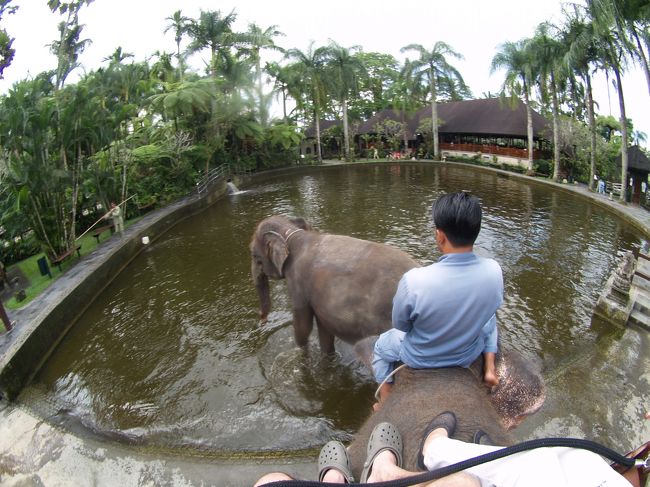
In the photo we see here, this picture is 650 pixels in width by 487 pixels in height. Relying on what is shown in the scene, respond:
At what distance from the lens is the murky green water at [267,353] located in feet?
18.0

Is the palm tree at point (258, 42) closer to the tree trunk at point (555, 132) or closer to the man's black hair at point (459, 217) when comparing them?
the tree trunk at point (555, 132)

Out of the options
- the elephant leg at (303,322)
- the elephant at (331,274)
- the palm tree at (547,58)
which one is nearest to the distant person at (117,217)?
the elephant at (331,274)

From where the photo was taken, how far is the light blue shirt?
2.36 meters

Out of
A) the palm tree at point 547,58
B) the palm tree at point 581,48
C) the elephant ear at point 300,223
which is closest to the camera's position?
the elephant ear at point 300,223

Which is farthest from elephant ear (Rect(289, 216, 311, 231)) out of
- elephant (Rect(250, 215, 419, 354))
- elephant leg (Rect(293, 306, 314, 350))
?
elephant leg (Rect(293, 306, 314, 350))

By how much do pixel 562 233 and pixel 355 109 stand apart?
37.1 m

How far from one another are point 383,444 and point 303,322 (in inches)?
165

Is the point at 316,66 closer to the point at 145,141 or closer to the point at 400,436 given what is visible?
the point at 145,141

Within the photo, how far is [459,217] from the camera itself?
7.39 feet

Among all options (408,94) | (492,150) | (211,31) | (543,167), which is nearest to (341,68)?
(408,94)

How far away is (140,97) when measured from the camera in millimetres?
14977

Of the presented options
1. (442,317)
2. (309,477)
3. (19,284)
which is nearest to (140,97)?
(19,284)

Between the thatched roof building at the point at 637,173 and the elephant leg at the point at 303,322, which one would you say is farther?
the thatched roof building at the point at 637,173

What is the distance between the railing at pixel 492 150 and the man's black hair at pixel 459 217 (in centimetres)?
2948
